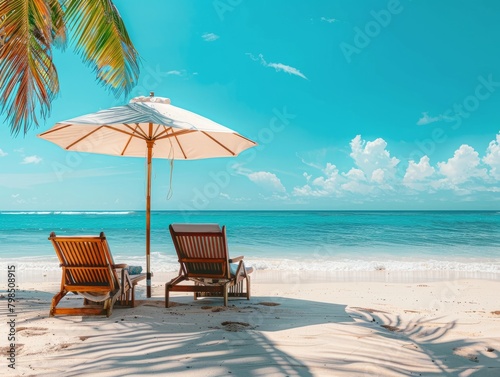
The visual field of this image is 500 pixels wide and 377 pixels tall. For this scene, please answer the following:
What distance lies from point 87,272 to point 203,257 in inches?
52.0

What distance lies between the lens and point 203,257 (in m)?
5.22

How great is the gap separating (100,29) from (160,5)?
549 centimetres

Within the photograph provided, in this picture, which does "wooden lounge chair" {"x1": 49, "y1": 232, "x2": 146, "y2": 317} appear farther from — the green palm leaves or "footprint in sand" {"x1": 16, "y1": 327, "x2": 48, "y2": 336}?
the green palm leaves

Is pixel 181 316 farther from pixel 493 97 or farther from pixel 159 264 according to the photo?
pixel 493 97

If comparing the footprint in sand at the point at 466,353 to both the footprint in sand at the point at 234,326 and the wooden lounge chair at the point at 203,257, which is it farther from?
the wooden lounge chair at the point at 203,257

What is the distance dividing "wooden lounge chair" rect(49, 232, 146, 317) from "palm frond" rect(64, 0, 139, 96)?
132 inches

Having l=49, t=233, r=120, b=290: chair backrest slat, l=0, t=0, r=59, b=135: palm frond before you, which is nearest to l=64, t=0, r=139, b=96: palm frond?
l=0, t=0, r=59, b=135: palm frond

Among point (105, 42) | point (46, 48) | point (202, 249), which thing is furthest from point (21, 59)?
point (202, 249)

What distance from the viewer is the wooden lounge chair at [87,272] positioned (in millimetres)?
4469

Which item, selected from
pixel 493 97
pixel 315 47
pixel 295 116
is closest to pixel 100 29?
pixel 315 47

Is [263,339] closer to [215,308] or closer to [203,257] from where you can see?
[215,308]

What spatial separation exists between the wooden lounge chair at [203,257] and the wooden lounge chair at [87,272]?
0.74 m

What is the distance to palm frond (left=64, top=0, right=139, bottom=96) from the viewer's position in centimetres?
645

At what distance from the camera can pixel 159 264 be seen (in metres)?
12.4
